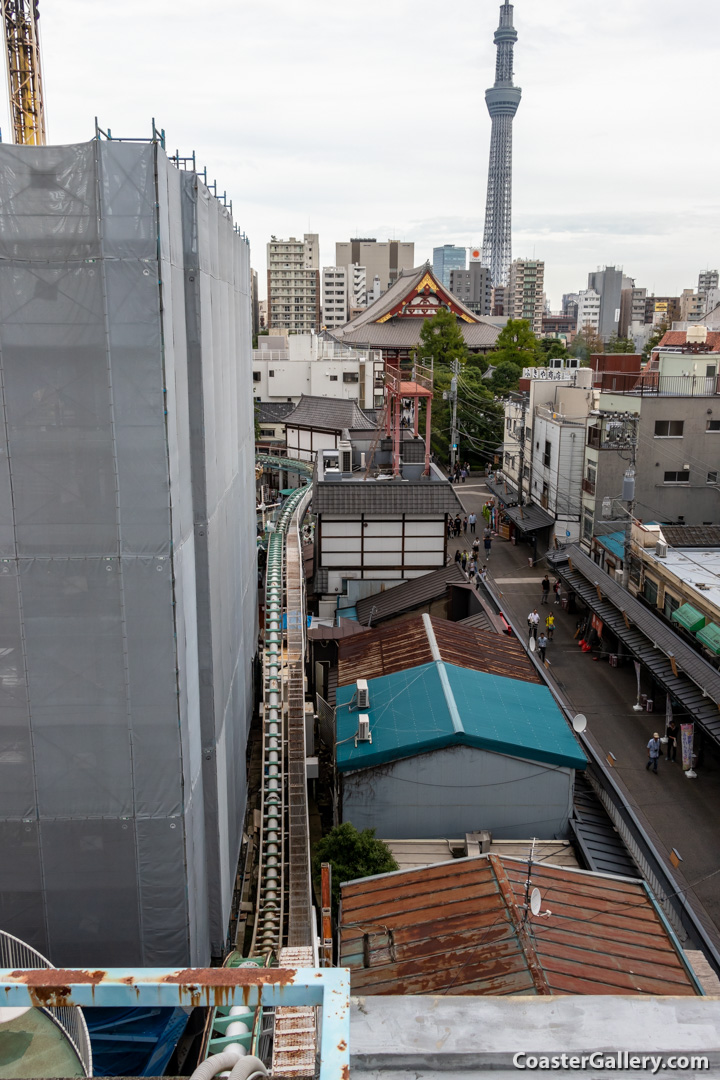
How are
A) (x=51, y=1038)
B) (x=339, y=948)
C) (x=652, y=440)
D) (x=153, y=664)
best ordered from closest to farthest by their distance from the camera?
(x=51, y=1038), (x=153, y=664), (x=339, y=948), (x=652, y=440)

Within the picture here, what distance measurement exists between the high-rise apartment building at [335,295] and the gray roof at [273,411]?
71605mm

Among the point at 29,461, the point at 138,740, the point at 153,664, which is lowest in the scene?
the point at 138,740

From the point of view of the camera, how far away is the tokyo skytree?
568 ft

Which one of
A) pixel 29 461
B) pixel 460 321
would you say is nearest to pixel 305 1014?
pixel 29 461

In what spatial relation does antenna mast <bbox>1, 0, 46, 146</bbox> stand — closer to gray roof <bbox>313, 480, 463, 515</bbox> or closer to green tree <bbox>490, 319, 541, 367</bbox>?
gray roof <bbox>313, 480, 463, 515</bbox>

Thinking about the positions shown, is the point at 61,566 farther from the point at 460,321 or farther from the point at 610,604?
the point at 460,321

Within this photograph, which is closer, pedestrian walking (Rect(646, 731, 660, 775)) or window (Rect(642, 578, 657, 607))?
pedestrian walking (Rect(646, 731, 660, 775))

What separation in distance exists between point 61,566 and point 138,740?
1.97 meters

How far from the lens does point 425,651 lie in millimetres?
16047

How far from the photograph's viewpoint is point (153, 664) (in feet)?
27.3

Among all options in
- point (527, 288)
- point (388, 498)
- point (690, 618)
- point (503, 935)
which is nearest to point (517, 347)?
point (388, 498)

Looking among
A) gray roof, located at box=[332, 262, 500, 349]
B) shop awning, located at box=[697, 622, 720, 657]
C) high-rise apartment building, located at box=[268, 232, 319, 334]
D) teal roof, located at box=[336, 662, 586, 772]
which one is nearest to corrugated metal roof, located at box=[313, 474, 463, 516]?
shop awning, located at box=[697, 622, 720, 657]

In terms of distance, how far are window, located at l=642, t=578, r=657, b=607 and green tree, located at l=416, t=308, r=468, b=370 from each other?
39.6 metres

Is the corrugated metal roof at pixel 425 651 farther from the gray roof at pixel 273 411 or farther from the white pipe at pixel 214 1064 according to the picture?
the gray roof at pixel 273 411
